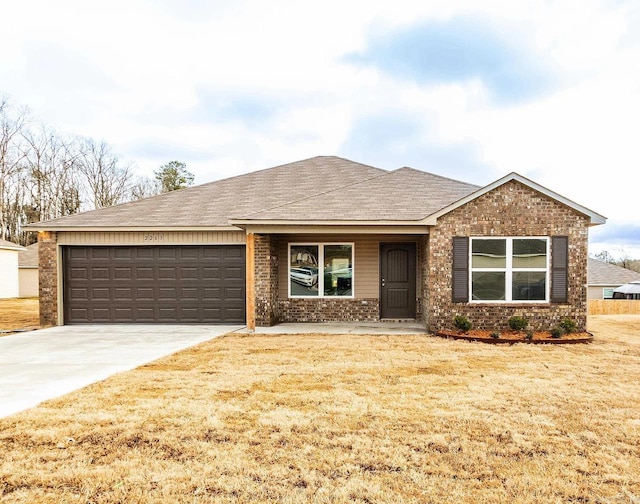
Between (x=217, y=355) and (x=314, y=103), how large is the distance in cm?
1740

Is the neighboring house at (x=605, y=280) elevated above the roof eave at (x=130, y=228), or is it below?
below

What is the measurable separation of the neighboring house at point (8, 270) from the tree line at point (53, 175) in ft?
21.7

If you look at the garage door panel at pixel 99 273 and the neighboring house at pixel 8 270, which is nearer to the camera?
the garage door panel at pixel 99 273

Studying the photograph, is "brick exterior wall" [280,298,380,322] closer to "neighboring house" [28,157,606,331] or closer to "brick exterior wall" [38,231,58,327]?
"neighboring house" [28,157,606,331]

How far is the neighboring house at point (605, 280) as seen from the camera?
29.2 meters

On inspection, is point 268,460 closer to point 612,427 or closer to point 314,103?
point 612,427

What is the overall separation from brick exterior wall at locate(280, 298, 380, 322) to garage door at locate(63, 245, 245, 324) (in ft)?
4.22

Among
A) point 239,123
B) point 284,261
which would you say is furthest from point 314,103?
point 284,261

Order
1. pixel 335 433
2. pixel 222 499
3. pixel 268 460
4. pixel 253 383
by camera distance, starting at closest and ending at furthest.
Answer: pixel 222 499 → pixel 268 460 → pixel 335 433 → pixel 253 383

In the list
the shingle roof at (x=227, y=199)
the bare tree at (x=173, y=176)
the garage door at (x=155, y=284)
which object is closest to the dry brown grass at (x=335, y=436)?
the garage door at (x=155, y=284)

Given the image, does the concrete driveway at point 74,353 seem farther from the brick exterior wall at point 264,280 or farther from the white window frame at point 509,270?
the white window frame at point 509,270

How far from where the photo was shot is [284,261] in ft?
38.9

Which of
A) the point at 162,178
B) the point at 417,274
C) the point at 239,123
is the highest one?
the point at 239,123

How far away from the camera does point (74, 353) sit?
7.86 meters
